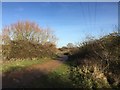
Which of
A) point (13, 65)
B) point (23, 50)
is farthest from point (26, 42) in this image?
point (13, 65)

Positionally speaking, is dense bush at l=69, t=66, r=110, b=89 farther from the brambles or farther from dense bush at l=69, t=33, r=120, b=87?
the brambles

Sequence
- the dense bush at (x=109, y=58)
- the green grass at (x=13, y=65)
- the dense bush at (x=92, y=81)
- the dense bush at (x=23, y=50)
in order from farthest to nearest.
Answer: the dense bush at (x=23, y=50)
the green grass at (x=13, y=65)
the dense bush at (x=109, y=58)
the dense bush at (x=92, y=81)

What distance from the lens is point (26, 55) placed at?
1325 inches

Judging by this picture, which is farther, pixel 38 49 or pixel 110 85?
pixel 38 49

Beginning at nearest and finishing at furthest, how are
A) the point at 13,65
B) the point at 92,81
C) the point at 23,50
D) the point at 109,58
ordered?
1. the point at 92,81
2. the point at 109,58
3. the point at 13,65
4. the point at 23,50

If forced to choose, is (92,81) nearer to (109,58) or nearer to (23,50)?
(109,58)

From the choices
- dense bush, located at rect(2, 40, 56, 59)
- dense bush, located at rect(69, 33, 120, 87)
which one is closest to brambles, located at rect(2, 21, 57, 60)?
dense bush, located at rect(2, 40, 56, 59)

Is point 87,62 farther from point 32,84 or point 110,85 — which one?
point 32,84

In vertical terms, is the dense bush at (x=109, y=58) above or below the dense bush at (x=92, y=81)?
above

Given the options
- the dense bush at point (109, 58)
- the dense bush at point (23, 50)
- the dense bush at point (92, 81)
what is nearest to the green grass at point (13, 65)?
the dense bush at point (23, 50)

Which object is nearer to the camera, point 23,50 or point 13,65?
point 13,65

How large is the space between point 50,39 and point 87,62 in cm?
2682

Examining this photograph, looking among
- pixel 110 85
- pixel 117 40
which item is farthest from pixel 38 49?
pixel 110 85

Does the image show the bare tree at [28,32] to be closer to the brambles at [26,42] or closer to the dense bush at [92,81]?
the brambles at [26,42]
